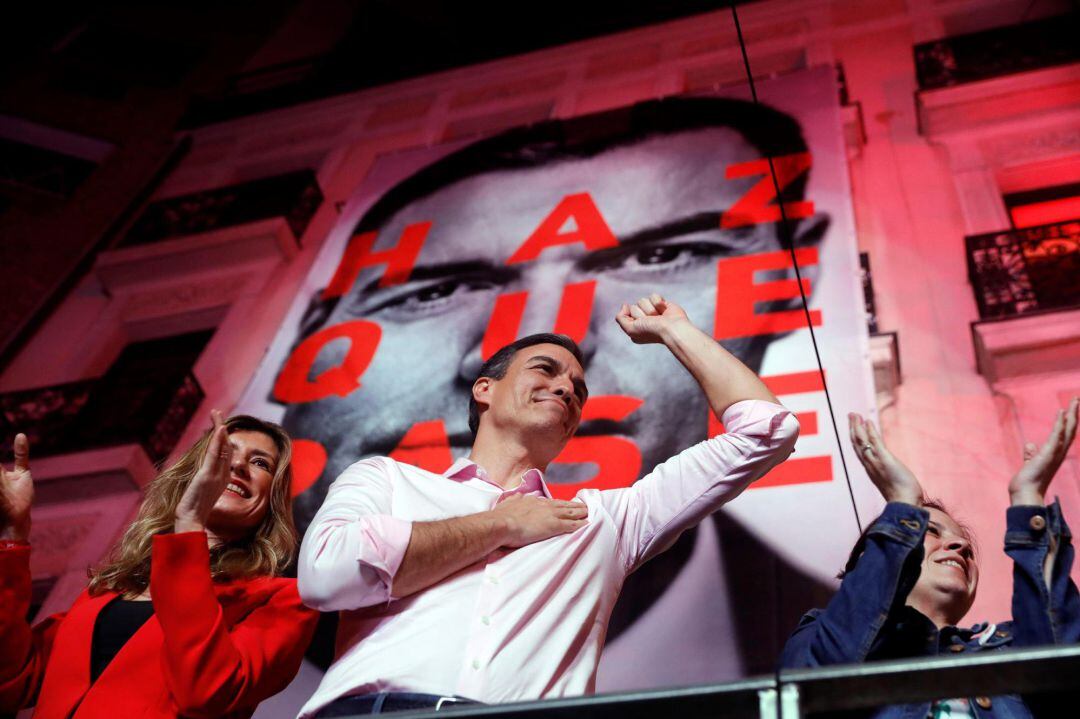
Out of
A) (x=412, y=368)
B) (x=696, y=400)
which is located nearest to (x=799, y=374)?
(x=696, y=400)

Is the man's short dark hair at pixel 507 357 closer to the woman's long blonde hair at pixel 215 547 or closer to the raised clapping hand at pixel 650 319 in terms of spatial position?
the raised clapping hand at pixel 650 319

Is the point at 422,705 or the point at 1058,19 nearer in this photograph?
the point at 422,705

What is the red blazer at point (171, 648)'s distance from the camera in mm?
1918

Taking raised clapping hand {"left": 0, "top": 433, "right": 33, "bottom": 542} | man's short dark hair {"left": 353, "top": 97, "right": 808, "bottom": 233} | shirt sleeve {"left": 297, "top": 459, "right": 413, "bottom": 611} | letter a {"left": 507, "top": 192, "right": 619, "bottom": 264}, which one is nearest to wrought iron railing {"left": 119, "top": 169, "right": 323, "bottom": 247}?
man's short dark hair {"left": 353, "top": 97, "right": 808, "bottom": 233}

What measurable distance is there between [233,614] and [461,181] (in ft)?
9.64

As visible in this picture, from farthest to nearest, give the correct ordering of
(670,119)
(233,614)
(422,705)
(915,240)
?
(670,119) → (915,240) → (233,614) → (422,705)

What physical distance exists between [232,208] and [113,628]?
3884 millimetres

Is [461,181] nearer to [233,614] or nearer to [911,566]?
[233,614]

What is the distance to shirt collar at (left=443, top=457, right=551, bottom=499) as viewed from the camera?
7.20ft

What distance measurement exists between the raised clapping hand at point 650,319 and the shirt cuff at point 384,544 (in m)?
0.68

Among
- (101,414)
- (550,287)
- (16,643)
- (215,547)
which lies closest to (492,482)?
(215,547)

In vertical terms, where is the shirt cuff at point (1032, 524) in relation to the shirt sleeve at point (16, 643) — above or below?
above

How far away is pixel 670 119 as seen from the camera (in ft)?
15.5

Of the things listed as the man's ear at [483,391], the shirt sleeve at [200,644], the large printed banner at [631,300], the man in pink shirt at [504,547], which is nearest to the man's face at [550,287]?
the large printed banner at [631,300]
